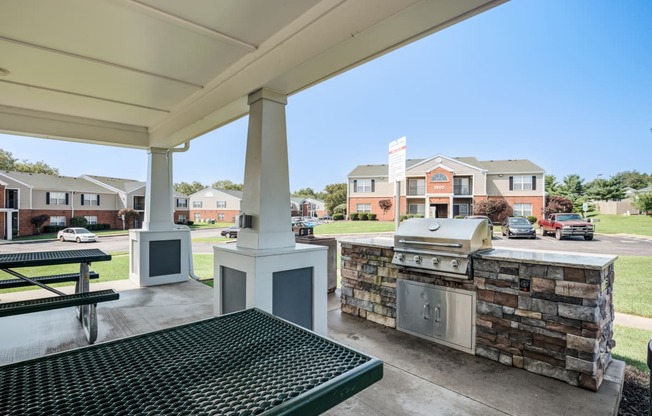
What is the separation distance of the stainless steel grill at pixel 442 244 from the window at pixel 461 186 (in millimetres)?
18229

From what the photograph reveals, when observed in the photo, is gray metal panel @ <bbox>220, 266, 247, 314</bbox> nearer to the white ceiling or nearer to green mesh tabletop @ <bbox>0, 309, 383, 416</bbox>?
green mesh tabletop @ <bbox>0, 309, 383, 416</bbox>

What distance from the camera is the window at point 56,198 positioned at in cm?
1894

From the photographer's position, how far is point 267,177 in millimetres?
3025

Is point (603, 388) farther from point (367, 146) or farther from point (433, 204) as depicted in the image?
point (367, 146)

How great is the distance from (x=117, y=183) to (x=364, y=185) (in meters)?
18.2

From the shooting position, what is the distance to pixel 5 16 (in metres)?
2.34

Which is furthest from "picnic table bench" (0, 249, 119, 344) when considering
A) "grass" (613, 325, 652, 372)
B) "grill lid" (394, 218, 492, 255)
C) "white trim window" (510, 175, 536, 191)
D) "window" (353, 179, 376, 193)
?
"white trim window" (510, 175, 536, 191)

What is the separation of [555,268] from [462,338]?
1.04 metres

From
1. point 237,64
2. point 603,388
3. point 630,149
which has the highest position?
point 630,149

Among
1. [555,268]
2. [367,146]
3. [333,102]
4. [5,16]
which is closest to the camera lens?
[5,16]

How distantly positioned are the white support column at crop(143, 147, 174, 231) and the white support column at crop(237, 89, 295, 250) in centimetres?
352

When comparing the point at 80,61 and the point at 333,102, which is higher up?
the point at 333,102

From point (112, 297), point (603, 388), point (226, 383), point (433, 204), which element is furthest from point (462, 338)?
point (433, 204)

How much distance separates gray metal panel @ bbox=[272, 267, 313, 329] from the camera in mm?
2893
